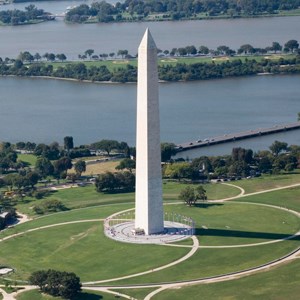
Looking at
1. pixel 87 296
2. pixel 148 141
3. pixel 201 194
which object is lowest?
pixel 87 296

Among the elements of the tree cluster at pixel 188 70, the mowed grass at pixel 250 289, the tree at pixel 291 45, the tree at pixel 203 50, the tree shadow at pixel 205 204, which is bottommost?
the mowed grass at pixel 250 289

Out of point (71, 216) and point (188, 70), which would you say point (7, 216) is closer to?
point (71, 216)

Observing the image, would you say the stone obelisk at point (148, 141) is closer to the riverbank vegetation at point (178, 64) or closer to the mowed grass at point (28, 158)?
the mowed grass at point (28, 158)

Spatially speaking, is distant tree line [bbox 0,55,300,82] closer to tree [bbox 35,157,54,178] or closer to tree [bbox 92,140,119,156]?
tree [bbox 92,140,119,156]

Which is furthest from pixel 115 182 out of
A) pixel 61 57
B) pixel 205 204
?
pixel 61 57

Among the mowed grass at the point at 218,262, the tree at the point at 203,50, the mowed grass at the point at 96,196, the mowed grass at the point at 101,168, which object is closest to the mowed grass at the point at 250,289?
the mowed grass at the point at 218,262

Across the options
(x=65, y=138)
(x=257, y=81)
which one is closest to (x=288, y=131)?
(x=65, y=138)
